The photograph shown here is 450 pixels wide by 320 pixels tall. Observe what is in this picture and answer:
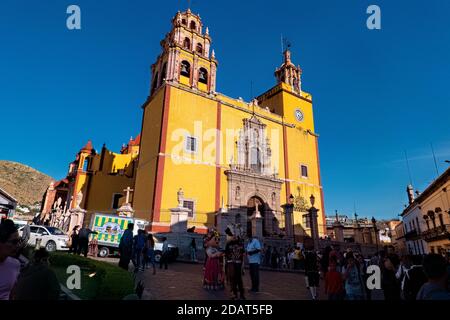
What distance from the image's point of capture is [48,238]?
15.7 metres

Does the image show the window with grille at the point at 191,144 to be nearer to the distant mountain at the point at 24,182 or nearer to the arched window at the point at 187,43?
the arched window at the point at 187,43

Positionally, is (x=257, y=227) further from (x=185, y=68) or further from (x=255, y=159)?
(x=185, y=68)

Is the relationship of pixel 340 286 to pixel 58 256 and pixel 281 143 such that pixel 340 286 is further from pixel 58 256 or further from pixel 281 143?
pixel 281 143

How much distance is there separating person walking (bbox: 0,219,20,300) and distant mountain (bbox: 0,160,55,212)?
3650 inches

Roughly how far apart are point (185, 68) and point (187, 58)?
3.15 feet

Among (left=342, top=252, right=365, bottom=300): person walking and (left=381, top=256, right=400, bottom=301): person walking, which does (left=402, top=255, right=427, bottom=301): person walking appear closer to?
(left=381, top=256, right=400, bottom=301): person walking

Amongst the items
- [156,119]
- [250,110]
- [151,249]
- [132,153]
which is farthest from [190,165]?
[132,153]

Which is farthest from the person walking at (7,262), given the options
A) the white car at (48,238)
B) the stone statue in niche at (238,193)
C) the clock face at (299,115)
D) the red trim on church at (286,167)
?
the clock face at (299,115)

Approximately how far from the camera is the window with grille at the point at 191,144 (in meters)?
23.8

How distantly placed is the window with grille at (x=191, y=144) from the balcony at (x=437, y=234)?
846 inches

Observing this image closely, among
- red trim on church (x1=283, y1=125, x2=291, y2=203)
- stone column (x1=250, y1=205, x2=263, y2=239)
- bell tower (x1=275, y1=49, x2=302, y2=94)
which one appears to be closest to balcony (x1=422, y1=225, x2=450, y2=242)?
red trim on church (x1=283, y1=125, x2=291, y2=203)

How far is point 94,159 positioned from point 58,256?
76.9 ft
